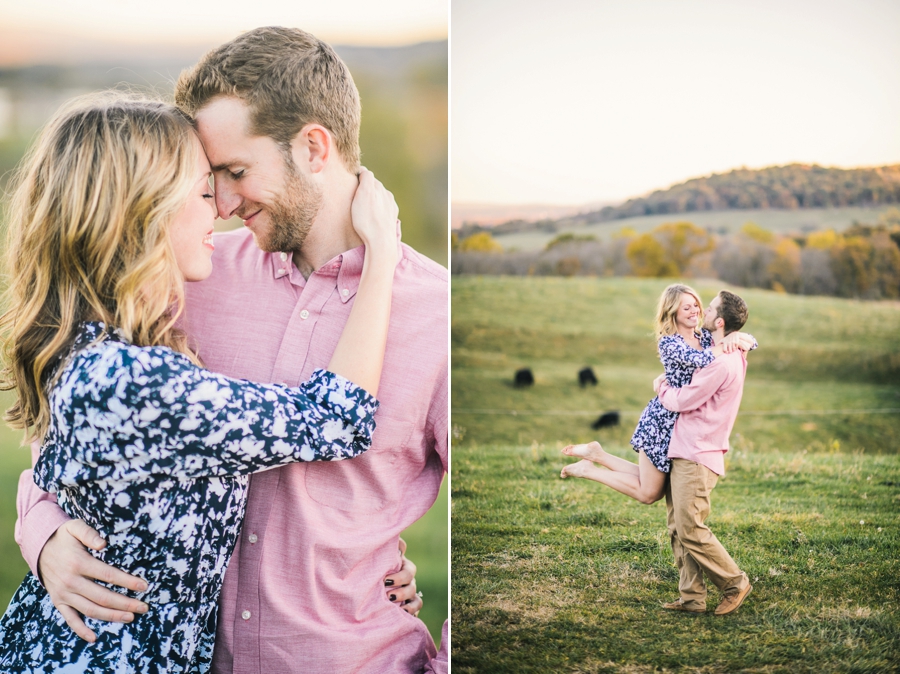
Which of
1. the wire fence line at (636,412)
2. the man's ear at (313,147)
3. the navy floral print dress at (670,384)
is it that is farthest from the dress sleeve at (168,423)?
the wire fence line at (636,412)

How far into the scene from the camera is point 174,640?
166 centimetres

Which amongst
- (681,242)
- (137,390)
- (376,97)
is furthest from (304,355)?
(681,242)

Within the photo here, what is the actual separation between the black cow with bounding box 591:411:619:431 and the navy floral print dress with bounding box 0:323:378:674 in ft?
7.30

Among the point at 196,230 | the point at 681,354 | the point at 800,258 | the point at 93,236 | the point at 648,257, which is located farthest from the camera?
the point at 648,257

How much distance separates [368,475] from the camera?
187cm

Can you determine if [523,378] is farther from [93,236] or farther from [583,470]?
[93,236]

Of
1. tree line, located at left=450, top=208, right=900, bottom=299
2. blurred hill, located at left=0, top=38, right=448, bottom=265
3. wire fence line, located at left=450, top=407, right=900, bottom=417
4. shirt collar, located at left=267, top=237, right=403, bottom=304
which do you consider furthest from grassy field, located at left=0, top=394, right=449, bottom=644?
shirt collar, located at left=267, top=237, right=403, bottom=304

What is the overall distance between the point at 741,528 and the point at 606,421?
1.45 meters

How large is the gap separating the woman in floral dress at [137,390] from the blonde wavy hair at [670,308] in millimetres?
858

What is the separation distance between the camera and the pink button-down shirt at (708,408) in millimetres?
2092

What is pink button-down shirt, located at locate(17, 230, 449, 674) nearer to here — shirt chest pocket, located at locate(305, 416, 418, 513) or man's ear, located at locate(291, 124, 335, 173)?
shirt chest pocket, located at locate(305, 416, 418, 513)

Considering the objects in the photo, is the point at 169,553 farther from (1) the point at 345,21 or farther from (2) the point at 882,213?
(2) the point at 882,213

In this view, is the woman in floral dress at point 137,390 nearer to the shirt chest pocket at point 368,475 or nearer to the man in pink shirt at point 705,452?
the shirt chest pocket at point 368,475

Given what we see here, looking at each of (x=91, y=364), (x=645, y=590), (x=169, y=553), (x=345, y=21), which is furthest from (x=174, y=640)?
(x=345, y=21)
